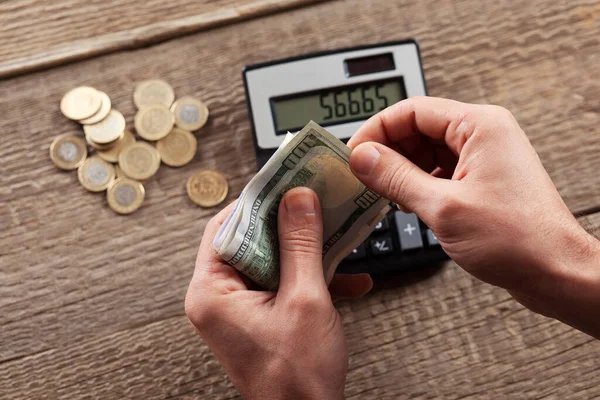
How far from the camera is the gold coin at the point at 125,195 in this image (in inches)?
30.3

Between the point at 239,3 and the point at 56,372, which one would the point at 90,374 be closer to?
the point at 56,372

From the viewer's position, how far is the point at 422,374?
0.72 m

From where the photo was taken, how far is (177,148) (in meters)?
0.79

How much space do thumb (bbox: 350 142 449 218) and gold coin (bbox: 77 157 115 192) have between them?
36 cm

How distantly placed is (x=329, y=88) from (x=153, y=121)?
0.78ft

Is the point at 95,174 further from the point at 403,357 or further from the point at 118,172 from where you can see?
the point at 403,357

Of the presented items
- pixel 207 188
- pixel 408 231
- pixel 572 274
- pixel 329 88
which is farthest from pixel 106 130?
pixel 572 274

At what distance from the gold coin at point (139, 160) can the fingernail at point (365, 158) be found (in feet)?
1.03

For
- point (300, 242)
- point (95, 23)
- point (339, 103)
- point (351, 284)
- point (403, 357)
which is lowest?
point (403, 357)

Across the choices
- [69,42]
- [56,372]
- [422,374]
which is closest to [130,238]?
[56,372]

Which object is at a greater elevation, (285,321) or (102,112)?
(102,112)

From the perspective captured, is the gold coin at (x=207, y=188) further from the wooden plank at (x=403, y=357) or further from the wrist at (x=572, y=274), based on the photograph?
the wrist at (x=572, y=274)

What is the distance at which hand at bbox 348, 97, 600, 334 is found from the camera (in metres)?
0.53

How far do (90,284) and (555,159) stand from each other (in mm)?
615
